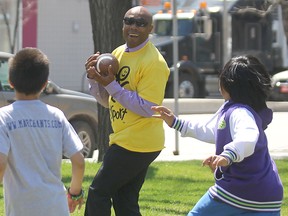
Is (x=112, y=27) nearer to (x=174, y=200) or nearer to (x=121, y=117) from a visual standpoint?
(x=174, y=200)

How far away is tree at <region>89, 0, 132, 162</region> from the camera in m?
10.5

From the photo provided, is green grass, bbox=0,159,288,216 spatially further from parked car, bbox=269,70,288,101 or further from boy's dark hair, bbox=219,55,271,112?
parked car, bbox=269,70,288,101

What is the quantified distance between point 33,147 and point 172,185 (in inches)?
194

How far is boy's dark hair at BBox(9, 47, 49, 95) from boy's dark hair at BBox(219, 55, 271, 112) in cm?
105

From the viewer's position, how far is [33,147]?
4.35 m

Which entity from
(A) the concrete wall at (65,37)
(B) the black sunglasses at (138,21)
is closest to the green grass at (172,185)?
(B) the black sunglasses at (138,21)

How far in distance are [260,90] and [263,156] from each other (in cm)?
37

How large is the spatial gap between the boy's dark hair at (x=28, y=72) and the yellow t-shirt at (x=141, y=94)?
1.32 metres

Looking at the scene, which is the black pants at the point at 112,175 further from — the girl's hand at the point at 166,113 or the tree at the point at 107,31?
the tree at the point at 107,31

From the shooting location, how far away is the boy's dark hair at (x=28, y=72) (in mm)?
4395

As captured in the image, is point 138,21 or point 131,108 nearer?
point 131,108

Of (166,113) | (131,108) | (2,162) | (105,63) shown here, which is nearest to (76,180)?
(2,162)

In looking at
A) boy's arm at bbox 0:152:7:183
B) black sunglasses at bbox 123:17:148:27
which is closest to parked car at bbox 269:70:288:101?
black sunglasses at bbox 123:17:148:27

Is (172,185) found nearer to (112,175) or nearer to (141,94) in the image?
(112,175)
